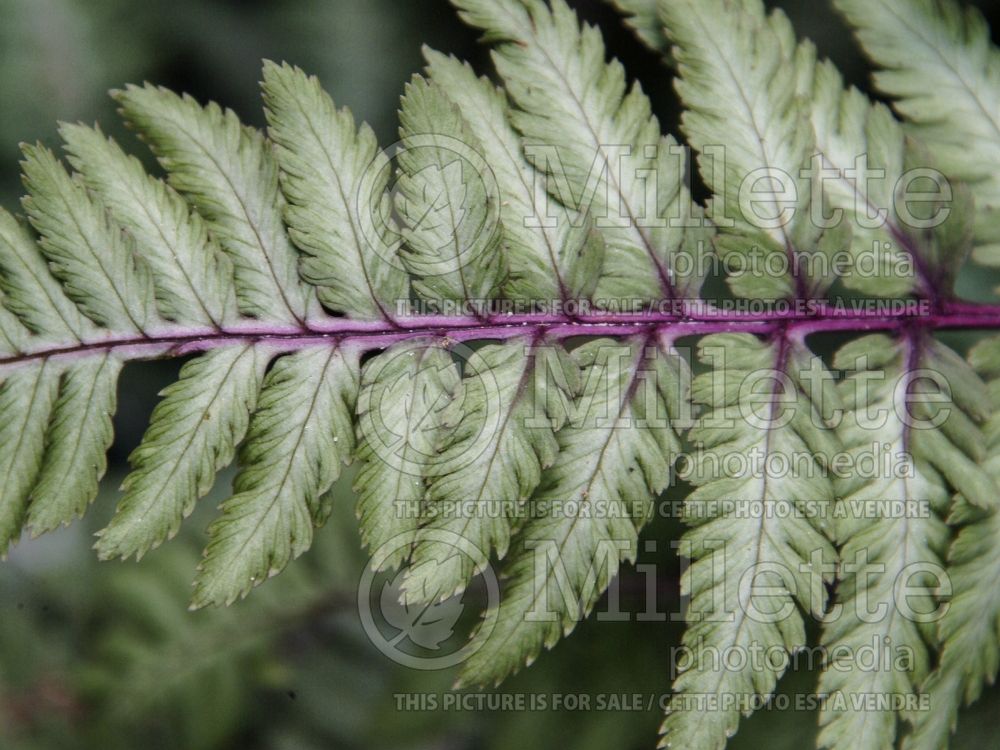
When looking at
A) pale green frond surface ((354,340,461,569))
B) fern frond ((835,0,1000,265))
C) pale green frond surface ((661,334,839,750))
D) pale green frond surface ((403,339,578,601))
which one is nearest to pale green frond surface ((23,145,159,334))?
pale green frond surface ((354,340,461,569))

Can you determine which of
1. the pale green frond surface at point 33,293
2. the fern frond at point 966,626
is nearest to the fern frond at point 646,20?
the fern frond at point 966,626

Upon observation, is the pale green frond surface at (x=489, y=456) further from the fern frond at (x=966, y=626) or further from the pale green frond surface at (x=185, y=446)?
the fern frond at (x=966, y=626)

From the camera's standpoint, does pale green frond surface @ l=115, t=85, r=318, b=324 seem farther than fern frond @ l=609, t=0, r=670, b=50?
No

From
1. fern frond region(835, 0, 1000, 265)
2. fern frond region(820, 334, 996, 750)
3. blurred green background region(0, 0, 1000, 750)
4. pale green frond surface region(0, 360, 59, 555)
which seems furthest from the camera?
blurred green background region(0, 0, 1000, 750)

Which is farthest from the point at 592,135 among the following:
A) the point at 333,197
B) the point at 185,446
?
the point at 185,446

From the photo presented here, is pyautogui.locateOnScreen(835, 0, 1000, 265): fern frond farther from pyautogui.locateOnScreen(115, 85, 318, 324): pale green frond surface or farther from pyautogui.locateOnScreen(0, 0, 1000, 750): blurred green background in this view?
pyautogui.locateOnScreen(115, 85, 318, 324): pale green frond surface
